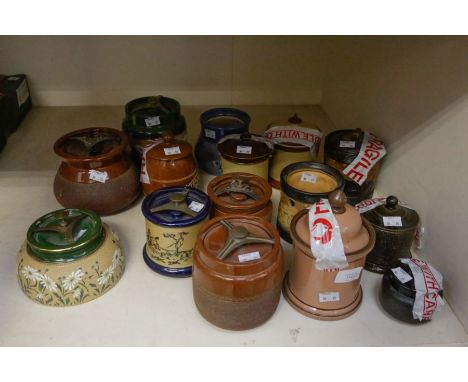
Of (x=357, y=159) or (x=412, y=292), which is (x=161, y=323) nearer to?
(x=412, y=292)

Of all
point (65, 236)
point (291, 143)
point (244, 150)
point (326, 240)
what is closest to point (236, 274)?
point (326, 240)

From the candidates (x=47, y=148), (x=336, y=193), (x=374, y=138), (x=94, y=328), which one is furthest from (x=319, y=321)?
(x=47, y=148)

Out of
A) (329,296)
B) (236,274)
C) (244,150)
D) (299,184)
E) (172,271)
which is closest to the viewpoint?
(236,274)

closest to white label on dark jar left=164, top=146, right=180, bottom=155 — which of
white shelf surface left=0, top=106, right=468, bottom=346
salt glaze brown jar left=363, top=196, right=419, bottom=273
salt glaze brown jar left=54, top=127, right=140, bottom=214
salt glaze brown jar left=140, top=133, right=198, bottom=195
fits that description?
salt glaze brown jar left=140, top=133, right=198, bottom=195

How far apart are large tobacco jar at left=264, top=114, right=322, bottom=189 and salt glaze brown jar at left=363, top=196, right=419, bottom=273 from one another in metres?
0.35

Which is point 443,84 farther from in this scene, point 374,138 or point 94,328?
point 94,328

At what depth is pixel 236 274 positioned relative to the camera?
34.8 inches

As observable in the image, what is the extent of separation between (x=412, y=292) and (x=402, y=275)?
0.13 feet

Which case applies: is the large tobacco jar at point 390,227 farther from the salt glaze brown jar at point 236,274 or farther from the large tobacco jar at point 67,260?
the large tobacco jar at point 67,260

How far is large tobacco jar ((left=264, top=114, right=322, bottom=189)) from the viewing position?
1.38 metres

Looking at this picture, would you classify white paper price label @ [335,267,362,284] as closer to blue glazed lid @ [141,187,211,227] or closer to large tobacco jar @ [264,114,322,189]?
blue glazed lid @ [141,187,211,227]

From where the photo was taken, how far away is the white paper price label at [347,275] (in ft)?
3.10

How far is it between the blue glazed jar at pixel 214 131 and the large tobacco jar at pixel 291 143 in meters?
0.11
